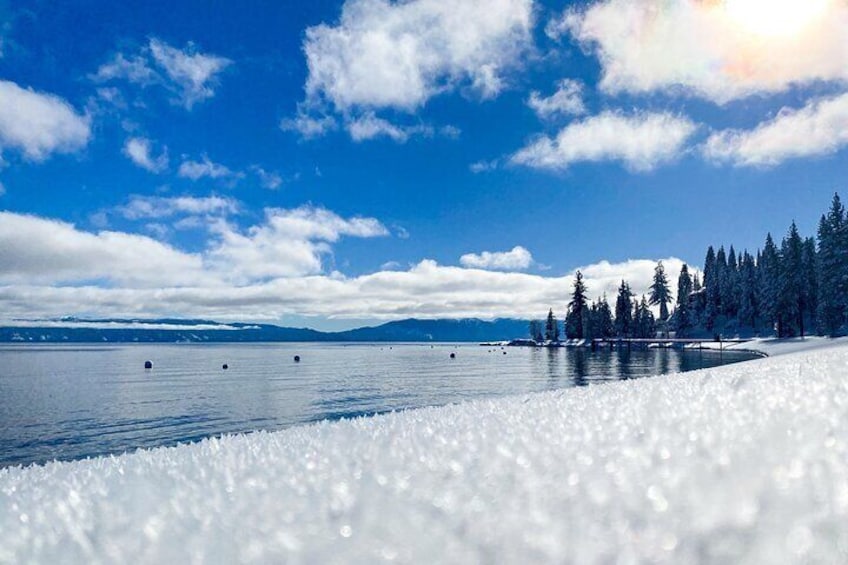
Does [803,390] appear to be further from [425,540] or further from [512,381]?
[512,381]

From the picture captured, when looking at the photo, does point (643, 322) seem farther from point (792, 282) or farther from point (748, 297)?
point (792, 282)

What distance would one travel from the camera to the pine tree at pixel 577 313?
356 feet

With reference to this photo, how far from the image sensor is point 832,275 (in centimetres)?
6694

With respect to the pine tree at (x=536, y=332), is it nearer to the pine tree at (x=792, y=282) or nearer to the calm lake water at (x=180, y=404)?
the pine tree at (x=792, y=282)

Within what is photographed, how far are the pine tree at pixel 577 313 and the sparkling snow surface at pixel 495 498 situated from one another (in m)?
111

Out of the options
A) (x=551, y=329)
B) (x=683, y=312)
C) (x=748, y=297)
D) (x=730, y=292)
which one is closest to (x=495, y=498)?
(x=748, y=297)

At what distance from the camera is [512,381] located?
43.0 m

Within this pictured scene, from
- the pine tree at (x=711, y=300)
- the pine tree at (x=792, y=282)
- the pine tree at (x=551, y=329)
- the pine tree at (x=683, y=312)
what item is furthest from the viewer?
the pine tree at (x=551, y=329)

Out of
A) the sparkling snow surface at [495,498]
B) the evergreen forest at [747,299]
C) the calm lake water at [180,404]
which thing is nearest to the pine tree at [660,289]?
the evergreen forest at [747,299]

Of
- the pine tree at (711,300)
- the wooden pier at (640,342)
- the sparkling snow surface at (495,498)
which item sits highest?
the pine tree at (711,300)

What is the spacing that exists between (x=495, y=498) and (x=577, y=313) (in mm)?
118218

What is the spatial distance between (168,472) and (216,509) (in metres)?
0.69

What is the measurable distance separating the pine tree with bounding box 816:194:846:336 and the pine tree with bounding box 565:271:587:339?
43926 millimetres

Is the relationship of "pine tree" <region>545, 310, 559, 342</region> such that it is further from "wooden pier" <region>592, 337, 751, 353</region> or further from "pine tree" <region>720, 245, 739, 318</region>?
"pine tree" <region>720, 245, 739, 318</region>
